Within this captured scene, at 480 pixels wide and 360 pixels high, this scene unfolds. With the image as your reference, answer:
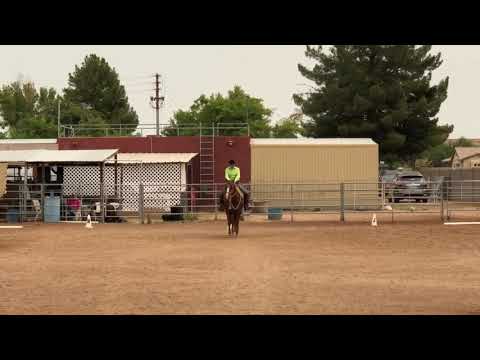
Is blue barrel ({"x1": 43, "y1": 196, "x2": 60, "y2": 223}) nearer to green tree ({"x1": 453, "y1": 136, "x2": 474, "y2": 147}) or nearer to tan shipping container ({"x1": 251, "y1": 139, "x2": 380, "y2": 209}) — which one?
tan shipping container ({"x1": 251, "y1": 139, "x2": 380, "y2": 209})

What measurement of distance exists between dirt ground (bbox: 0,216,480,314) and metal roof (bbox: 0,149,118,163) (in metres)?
5.15

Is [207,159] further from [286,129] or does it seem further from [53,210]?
[286,129]

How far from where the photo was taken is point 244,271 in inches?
464

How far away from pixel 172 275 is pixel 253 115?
2273 inches

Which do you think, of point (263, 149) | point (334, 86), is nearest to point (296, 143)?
point (263, 149)

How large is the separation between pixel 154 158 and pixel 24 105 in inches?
1919

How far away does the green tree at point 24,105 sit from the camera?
233 feet

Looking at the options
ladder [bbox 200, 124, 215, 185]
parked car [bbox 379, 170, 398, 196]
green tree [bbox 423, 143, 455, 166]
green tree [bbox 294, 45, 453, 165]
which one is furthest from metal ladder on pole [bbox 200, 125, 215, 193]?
green tree [bbox 423, 143, 455, 166]

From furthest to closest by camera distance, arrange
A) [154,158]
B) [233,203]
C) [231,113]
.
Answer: [231,113] < [154,158] < [233,203]

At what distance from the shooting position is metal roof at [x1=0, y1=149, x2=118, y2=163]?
25.6m

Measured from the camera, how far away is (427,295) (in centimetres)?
924

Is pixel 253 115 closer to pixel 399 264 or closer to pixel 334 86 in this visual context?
pixel 334 86

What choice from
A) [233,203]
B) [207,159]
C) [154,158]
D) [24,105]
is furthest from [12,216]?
[24,105]

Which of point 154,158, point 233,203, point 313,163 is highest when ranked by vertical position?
point 154,158
